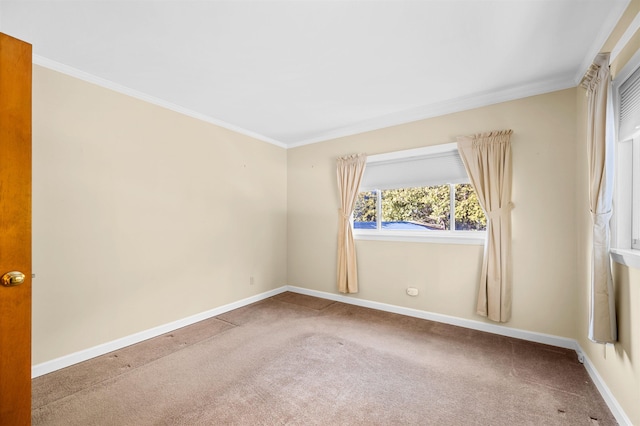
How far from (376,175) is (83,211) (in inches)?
131

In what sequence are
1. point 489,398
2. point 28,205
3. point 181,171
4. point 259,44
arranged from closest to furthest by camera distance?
point 28,205, point 489,398, point 259,44, point 181,171

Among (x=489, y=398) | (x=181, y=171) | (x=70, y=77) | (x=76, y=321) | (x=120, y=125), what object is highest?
(x=70, y=77)

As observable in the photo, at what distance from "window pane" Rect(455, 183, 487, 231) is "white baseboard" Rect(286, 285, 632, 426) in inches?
43.0

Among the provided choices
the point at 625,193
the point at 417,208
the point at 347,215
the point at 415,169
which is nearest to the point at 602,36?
the point at 625,193

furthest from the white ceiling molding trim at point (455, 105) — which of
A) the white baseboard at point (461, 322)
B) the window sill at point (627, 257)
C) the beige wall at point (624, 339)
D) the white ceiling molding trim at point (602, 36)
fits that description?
the white baseboard at point (461, 322)

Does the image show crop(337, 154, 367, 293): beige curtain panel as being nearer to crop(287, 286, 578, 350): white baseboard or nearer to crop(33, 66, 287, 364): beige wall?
crop(287, 286, 578, 350): white baseboard

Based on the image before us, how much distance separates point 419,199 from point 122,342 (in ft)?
12.2

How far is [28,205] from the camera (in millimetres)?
1362

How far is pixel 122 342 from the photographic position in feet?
9.01

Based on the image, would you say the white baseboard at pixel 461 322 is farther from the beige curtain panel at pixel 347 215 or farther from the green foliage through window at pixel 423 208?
the green foliage through window at pixel 423 208

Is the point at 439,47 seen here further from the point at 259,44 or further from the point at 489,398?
the point at 489,398

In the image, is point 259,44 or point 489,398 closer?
point 489,398

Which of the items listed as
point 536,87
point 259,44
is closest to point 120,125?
point 259,44

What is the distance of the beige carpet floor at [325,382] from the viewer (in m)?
1.81
